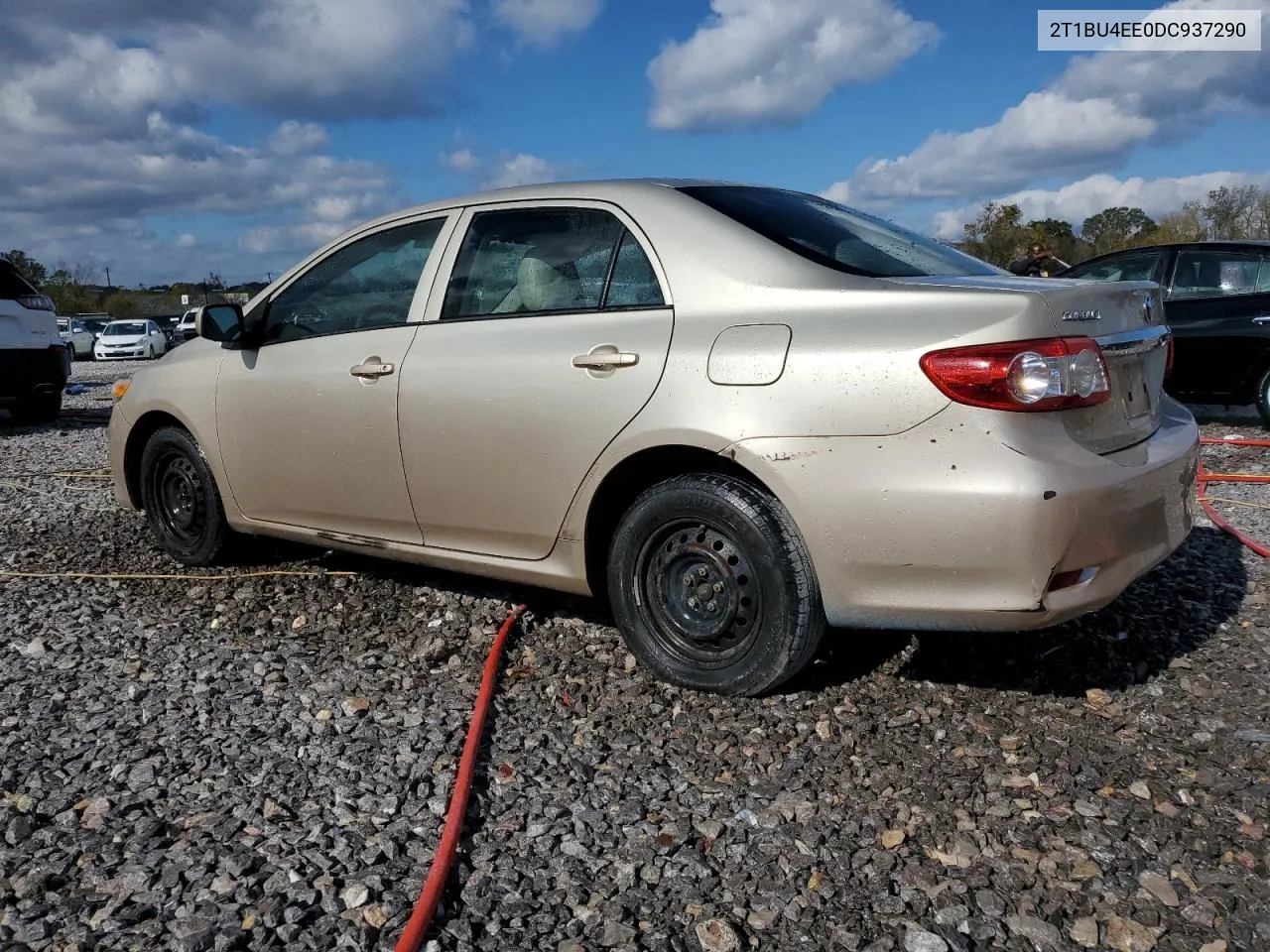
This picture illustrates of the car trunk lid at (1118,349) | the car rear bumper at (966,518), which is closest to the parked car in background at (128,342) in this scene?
the car rear bumper at (966,518)

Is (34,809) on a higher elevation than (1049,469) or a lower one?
lower

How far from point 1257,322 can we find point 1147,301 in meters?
6.42

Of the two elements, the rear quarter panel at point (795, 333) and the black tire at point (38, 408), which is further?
the black tire at point (38, 408)

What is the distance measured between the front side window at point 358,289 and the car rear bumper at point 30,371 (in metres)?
7.29

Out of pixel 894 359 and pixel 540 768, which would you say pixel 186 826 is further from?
pixel 894 359

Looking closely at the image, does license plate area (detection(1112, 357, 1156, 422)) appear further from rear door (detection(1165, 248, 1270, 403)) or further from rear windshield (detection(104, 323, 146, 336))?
rear windshield (detection(104, 323, 146, 336))

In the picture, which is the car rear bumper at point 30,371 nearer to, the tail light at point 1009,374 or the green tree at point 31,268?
the tail light at point 1009,374

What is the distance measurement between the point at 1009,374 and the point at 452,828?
72.8 inches

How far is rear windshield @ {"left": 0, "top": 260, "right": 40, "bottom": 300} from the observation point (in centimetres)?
1048

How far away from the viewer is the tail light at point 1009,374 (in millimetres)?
2840

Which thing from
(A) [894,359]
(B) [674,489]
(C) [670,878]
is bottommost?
(C) [670,878]

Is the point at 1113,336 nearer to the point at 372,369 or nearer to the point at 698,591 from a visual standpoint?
the point at 698,591

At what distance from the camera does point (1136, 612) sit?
164 inches

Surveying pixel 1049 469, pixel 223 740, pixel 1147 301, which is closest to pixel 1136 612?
pixel 1147 301
